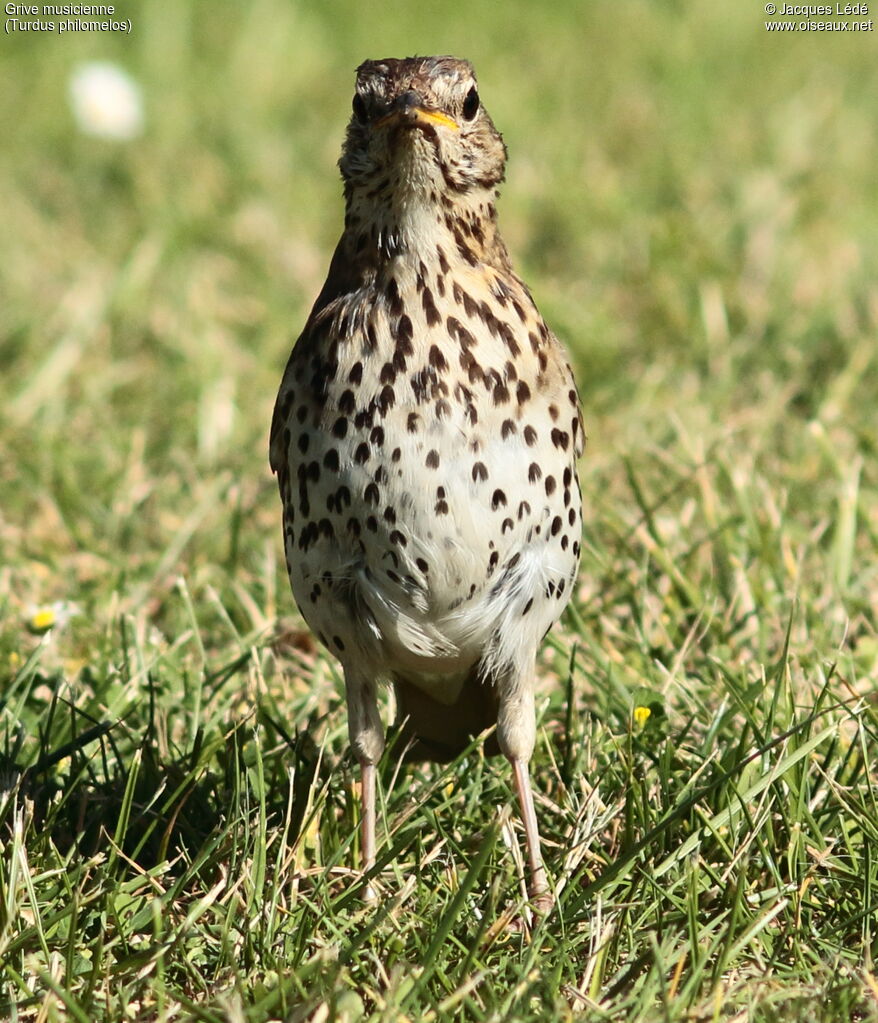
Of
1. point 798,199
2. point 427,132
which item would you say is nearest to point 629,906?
point 427,132

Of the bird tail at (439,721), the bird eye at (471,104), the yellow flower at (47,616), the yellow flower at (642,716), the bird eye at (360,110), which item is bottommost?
the yellow flower at (47,616)

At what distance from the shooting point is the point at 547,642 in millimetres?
4715

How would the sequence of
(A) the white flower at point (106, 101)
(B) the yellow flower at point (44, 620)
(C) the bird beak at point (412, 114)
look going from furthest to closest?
(A) the white flower at point (106, 101) < (B) the yellow flower at point (44, 620) < (C) the bird beak at point (412, 114)

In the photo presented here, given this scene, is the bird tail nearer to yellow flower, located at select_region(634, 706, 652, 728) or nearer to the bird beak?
yellow flower, located at select_region(634, 706, 652, 728)

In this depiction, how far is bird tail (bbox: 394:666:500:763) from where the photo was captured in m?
4.25

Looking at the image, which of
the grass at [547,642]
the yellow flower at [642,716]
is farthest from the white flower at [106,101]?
the yellow flower at [642,716]

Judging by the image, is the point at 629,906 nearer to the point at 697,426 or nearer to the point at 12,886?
the point at 12,886

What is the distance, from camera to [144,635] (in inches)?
199

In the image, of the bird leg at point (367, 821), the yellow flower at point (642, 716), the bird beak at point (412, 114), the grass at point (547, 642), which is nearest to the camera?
the grass at point (547, 642)

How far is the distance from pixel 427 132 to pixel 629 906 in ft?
5.71

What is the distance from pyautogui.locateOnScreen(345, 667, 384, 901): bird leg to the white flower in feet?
21.3

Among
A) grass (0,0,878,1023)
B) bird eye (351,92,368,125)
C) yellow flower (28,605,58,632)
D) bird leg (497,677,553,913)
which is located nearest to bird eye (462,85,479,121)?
bird eye (351,92,368,125)

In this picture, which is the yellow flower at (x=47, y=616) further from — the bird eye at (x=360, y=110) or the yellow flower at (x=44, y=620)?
the bird eye at (x=360, y=110)

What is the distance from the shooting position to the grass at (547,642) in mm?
3438
